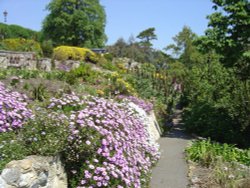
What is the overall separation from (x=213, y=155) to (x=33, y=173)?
5166mm

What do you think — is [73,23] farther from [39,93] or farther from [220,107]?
[39,93]

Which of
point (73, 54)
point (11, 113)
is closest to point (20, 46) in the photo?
point (73, 54)

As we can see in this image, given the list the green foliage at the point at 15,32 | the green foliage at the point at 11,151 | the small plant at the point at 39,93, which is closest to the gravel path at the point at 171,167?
the green foliage at the point at 11,151

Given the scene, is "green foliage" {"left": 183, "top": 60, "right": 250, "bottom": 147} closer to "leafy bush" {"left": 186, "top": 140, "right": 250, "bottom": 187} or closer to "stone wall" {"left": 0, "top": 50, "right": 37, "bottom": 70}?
"leafy bush" {"left": 186, "top": 140, "right": 250, "bottom": 187}

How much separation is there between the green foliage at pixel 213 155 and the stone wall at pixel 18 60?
11.0 meters

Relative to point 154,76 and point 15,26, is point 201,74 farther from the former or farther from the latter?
point 15,26

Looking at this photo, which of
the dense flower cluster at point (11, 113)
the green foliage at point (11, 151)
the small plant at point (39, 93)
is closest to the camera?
the green foliage at point (11, 151)

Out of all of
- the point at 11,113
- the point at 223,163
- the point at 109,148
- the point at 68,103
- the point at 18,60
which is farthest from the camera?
the point at 18,60

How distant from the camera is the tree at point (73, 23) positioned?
1681 inches

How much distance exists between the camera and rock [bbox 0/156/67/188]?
3967 mm

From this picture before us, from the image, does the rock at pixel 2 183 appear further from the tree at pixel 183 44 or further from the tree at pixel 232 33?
the tree at pixel 183 44

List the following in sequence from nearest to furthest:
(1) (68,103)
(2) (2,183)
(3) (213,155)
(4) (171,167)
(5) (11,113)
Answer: (2) (2,183) → (5) (11,113) → (1) (68,103) → (4) (171,167) → (3) (213,155)

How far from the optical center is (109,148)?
5523mm

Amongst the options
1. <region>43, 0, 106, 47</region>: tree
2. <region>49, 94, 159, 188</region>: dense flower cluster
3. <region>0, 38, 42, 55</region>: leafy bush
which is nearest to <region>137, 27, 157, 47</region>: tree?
<region>43, 0, 106, 47</region>: tree
